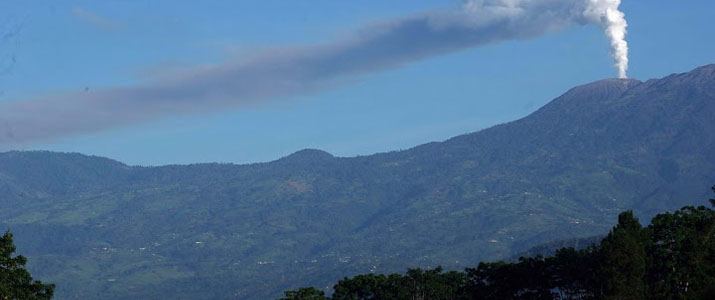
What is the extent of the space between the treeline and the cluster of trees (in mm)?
40293

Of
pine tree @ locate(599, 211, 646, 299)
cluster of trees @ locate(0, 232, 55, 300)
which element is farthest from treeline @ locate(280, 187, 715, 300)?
cluster of trees @ locate(0, 232, 55, 300)

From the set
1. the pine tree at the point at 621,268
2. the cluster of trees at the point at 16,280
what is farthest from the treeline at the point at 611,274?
the cluster of trees at the point at 16,280

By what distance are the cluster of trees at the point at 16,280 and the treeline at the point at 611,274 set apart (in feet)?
132

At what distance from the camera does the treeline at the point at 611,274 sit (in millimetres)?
106062

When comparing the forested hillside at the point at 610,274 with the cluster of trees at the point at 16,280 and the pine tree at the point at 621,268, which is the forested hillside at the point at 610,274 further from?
the cluster of trees at the point at 16,280

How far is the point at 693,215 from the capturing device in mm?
123688

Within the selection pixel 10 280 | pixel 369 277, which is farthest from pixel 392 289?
pixel 10 280

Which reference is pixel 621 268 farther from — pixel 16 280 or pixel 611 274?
pixel 16 280

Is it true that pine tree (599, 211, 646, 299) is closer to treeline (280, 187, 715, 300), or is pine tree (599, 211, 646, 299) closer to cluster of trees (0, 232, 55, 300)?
treeline (280, 187, 715, 300)

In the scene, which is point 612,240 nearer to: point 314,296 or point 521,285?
point 521,285

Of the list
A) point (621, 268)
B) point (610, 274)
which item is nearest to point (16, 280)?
point (610, 274)

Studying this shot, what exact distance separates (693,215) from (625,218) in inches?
481

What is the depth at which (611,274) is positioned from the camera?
106m

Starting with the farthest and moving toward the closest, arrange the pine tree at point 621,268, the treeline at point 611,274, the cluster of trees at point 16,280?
the treeline at point 611,274, the pine tree at point 621,268, the cluster of trees at point 16,280
